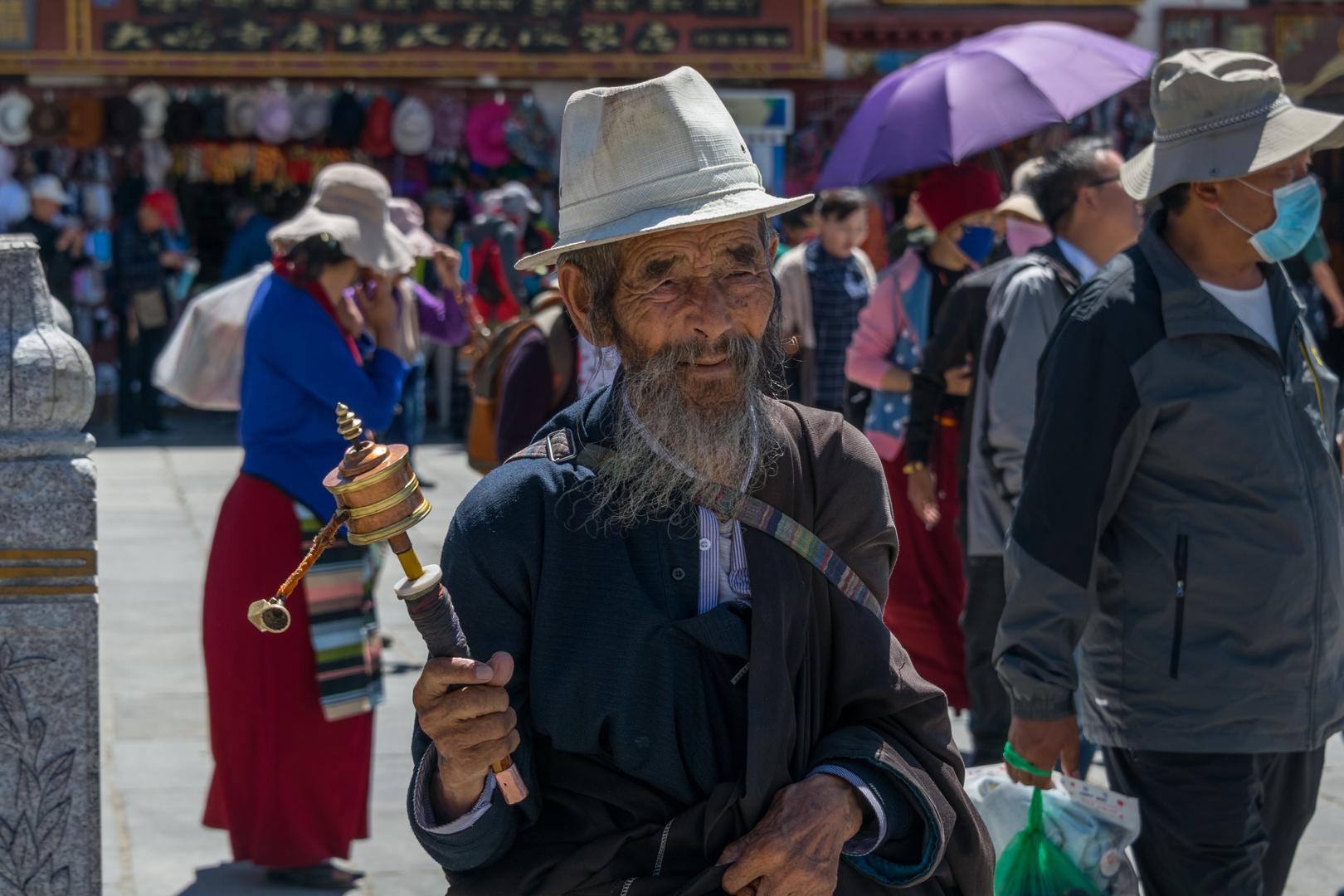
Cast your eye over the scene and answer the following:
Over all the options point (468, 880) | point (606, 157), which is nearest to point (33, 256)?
point (606, 157)

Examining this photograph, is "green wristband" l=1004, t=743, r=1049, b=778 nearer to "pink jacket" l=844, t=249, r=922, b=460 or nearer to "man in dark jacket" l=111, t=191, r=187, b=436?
"pink jacket" l=844, t=249, r=922, b=460

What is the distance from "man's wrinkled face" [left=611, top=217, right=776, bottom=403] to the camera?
2078mm

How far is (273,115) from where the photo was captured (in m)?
15.1

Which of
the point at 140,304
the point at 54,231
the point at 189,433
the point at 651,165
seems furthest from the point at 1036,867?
the point at 54,231

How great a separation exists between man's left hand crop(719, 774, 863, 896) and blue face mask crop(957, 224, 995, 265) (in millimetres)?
4267

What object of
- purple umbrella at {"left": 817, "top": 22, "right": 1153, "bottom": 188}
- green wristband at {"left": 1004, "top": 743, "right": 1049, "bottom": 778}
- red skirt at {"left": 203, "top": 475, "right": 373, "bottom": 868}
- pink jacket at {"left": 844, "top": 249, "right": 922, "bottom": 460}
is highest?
purple umbrella at {"left": 817, "top": 22, "right": 1153, "bottom": 188}

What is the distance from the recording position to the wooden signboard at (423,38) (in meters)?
15.1

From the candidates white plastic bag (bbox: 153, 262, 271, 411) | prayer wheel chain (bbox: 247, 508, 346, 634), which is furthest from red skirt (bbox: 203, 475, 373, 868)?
prayer wheel chain (bbox: 247, 508, 346, 634)

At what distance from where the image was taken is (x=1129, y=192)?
3.27m

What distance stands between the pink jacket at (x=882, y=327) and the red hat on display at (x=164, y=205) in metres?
10.2

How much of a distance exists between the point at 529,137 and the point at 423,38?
1473mm

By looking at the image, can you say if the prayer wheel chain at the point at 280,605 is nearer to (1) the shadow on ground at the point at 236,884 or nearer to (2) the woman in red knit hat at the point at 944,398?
(1) the shadow on ground at the point at 236,884

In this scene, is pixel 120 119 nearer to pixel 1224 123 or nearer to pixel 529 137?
pixel 529 137

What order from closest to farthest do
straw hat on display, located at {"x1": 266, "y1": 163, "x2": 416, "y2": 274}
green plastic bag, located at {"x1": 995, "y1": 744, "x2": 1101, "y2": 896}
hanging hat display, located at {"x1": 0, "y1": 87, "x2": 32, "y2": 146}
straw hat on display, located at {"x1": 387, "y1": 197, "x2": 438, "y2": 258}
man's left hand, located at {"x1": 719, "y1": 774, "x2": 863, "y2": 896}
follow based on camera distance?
man's left hand, located at {"x1": 719, "y1": 774, "x2": 863, "y2": 896} < green plastic bag, located at {"x1": 995, "y1": 744, "x2": 1101, "y2": 896} < straw hat on display, located at {"x1": 266, "y1": 163, "x2": 416, "y2": 274} < straw hat on display, located at {"x1": 387, "y1": 197, "x2": 438, "y2": 258} < hanging hat display, located at {"x1": 0, "y1": 87, "x2": 32, "y2": 146}
